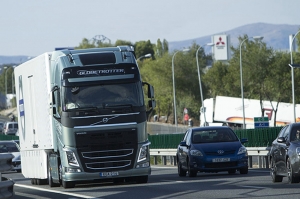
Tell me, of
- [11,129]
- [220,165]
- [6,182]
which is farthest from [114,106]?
[11,129]

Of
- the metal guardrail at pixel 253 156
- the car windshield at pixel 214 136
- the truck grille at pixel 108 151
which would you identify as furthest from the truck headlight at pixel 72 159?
the metal guardrail at pixel 253 156

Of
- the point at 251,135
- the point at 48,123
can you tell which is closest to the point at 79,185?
the point at 48,123

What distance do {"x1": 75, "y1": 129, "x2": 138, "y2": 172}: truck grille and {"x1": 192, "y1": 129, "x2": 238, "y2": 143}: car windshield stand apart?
209 inches

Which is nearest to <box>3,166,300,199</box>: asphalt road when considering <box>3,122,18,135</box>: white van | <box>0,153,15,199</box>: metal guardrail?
<box>0,153,15,199</box>: metal guardrail

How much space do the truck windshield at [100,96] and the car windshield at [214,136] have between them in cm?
569

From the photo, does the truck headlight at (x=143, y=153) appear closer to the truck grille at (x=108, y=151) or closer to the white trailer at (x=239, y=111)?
the truck grille at (x=108, y=151)

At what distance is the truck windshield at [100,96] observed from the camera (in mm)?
22297

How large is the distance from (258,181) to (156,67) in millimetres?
94944

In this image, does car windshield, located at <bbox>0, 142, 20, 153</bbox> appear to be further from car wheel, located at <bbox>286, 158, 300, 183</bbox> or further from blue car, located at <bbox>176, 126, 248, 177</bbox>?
car wheel, located at <bbox>286, 158, 300, 183</bbox>

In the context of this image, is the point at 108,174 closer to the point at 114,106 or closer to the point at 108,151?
the point at 108,151

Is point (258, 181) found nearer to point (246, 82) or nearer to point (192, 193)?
point (192, 193)

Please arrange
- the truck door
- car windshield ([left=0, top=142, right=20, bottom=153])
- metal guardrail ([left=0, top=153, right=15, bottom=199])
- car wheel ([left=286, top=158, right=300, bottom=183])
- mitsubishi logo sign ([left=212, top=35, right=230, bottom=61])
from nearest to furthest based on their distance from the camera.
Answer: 1. metal guardrail ([left=0, top=153, right=15, bottom=199])
2. car wheel ([left=286, top=158, right=300, bottom=183])
3. the truck door
4. car windshield ([left=0, top=142, right=20, bottom=153])
5. mitsubishi logo sign ([left=212, top=35, right=230, bottom=61])

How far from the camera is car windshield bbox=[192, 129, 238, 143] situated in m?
27.7

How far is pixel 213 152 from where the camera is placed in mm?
26641
